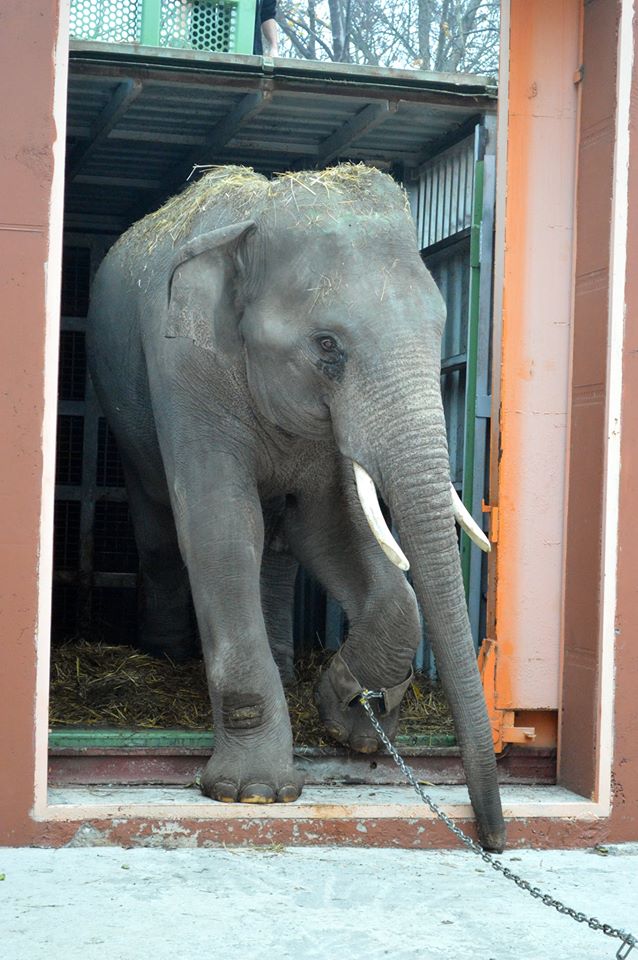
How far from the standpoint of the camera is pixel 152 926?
13.8ft

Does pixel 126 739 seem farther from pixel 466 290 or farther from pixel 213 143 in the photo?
pixel 213 143

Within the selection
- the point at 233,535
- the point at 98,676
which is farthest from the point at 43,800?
the point at 98,676

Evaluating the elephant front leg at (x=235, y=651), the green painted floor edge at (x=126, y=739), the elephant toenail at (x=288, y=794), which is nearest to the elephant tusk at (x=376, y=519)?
the elephant front leg at (x=235, y=651)

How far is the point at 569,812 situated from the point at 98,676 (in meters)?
2.72

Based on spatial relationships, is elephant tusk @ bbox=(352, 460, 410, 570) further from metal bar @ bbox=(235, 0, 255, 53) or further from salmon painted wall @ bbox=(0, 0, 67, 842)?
metal bar @ bbox=(235, 0, 255, 53)

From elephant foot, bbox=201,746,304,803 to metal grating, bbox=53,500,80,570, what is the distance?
164 inches

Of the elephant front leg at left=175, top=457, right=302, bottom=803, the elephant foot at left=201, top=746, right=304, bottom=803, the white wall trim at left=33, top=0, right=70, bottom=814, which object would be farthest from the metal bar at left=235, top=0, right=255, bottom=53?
the elephant foot at left=201, top=746, right=304, bottom=803

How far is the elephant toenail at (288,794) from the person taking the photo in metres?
5.38

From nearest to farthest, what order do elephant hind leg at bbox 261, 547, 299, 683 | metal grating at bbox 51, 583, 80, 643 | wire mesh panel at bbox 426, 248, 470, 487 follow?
elephant hind leg at bbox 261, 547, 299, 683, wire mesh panel at bbox 426, 248, 470, 487, metal grating at bbox 51, 583, 80, 643

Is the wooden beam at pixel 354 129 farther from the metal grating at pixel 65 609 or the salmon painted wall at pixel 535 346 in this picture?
the metal grating at pixel 65 609

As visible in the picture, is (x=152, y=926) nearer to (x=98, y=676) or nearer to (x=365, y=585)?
(x=365, y=585)

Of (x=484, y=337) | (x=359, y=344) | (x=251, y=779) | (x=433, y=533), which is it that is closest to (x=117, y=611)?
(x=484, y=337)

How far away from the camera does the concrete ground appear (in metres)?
4.09

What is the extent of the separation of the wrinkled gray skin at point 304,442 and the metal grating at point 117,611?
10.0ft
